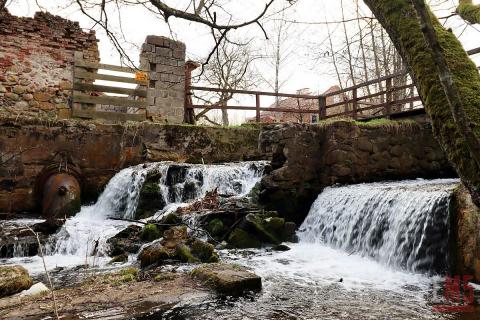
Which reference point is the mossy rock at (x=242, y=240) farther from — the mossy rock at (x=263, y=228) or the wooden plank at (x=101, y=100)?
the wooden plank at (x=101, y=100)

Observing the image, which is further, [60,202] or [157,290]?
[60,202]

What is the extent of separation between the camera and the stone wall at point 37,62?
395 inches

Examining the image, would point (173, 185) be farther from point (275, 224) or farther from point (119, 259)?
point (119, 259)

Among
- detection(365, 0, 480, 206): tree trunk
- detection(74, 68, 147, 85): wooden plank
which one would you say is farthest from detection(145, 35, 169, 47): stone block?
detection(365, 0, 480, 206): tree trunk

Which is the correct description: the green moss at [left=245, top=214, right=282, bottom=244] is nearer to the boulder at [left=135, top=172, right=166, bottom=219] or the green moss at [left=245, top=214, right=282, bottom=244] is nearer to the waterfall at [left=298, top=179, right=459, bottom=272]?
the waterfall at [left=298, top=179, right=459, bottom=272]

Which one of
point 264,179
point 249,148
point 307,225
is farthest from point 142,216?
point 249,148

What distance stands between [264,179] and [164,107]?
5.21 m

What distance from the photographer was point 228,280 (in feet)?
11.9

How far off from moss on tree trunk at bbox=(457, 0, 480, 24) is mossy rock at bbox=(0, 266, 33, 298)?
5.92 metres

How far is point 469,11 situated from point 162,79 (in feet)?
28.5

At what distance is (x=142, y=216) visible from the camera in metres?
7.96

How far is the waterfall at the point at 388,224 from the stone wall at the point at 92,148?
4237 mm

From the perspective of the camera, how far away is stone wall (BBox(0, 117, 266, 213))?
8422 millimetres

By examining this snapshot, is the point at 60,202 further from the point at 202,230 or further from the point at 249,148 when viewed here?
the point at 249,148
